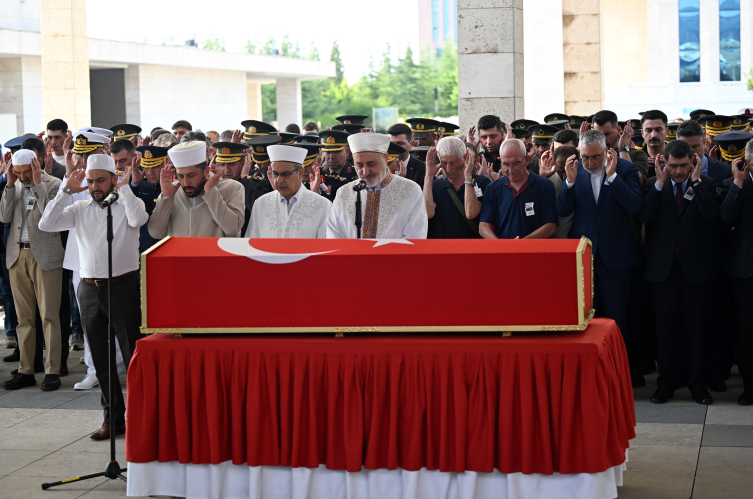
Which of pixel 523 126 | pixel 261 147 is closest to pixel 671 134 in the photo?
pixel 523 126

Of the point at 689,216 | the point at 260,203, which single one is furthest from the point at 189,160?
the point at 689,216

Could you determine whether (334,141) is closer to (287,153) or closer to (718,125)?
(287,153)

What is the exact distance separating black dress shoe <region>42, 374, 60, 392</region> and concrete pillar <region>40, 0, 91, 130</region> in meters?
7.79

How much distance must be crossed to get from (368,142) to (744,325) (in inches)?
127

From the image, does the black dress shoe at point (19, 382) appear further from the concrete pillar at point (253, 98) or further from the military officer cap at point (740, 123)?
the concrete pillar at point (253, 98)

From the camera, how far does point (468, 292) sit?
4227mm

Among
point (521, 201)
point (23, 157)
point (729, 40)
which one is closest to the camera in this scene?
point (521, 201)

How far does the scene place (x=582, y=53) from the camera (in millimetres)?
17781

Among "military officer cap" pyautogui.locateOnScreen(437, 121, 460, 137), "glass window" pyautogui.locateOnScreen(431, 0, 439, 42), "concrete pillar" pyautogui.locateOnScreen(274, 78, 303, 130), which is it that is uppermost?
"glass window" pyautogui.locateOnScreen(431, 0, 439, 42)

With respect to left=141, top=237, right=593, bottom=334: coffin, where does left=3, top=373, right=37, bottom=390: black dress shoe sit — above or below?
below

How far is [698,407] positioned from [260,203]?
3.48 meters

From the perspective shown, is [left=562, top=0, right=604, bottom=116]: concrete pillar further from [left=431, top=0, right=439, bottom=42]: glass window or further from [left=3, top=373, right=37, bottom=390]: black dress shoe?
[left=431, top=0, right=439, bottom=42]: glass window

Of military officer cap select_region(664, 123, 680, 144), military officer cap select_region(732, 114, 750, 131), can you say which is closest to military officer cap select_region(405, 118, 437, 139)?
military officer cap select_region(664, 123, 680, 144)

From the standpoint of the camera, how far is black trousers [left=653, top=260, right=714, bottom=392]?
20.9 ft
